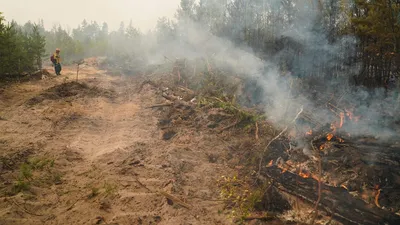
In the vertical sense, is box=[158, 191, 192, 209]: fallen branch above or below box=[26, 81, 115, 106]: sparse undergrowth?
below

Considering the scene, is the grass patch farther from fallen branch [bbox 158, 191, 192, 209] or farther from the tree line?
the tree line

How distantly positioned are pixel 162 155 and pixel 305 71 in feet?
25.3

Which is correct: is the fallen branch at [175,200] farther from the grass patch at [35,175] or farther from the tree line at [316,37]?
the tree line at [316,37]

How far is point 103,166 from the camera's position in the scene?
15.4ft

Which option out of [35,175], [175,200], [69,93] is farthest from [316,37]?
[35,175]

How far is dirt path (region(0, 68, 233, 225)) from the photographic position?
343cm

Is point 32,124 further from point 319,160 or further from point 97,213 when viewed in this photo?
point 319,160

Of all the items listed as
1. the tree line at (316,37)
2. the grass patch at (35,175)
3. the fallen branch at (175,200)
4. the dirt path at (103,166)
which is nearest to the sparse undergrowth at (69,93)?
the dirt path at (103,166)

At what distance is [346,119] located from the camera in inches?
238

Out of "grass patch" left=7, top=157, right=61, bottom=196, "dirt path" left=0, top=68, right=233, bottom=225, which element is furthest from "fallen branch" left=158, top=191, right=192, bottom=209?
"grass patch" left=7, top=157, right=61, bottom=196

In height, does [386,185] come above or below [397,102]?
below

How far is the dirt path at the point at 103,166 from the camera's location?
Answer: 343 cm

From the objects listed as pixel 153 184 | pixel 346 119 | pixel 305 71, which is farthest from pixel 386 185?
pixel 305 71

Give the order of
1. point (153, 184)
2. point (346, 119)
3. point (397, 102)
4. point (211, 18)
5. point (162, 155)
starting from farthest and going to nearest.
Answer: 1. point (211, 18)
2. point (397, 102)
3. point (346, 119)
4. point (162, 155)
5. point (153, 184)
